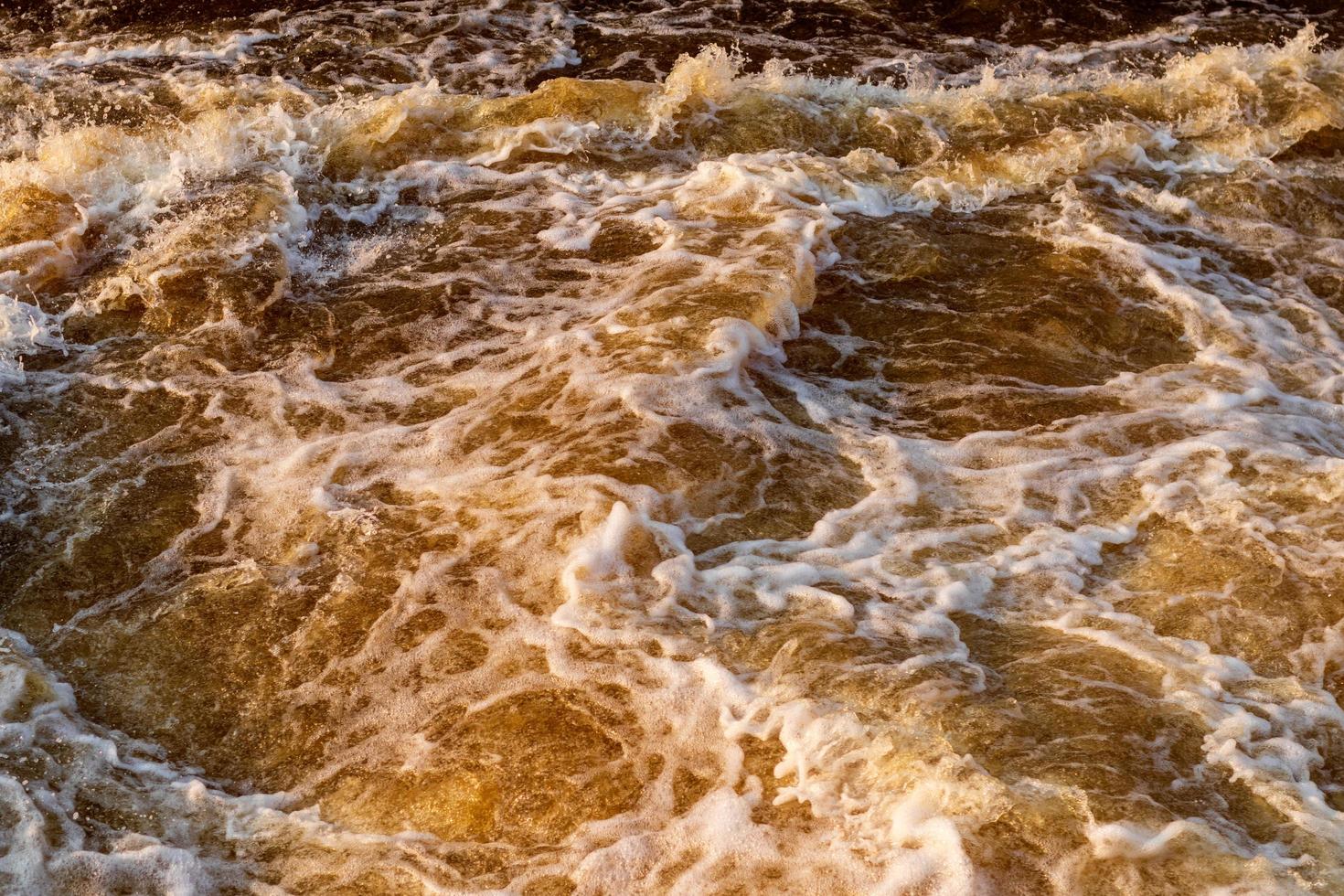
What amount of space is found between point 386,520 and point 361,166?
4.08 metres

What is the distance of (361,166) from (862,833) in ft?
21.0

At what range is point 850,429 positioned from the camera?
5.81 metres

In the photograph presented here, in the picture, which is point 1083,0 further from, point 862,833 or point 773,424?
point 862,833

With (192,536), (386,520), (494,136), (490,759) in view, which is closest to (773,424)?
(386,520)

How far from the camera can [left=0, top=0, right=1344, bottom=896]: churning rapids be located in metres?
3.81

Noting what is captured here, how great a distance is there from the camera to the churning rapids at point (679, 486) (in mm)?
3812

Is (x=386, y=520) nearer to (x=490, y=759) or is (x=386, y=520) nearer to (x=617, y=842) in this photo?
(x=490, y=759)

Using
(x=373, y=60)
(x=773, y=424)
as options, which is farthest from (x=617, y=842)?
(x=373, y=60)

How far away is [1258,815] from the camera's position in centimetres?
369

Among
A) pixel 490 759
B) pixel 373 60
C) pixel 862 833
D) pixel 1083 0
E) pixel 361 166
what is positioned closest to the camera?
pixel 862 833

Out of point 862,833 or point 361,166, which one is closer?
point 862,833

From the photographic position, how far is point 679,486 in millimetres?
5254

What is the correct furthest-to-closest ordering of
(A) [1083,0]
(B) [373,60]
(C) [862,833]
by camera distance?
(A) [1083,0] → (B) [373,60] → (C) [862,833]

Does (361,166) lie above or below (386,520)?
above
